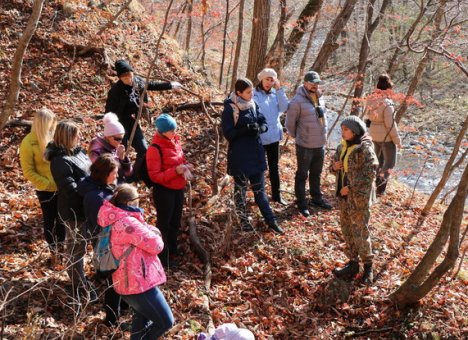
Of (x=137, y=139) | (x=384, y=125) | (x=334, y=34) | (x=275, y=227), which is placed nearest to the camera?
(x=275, y=227)

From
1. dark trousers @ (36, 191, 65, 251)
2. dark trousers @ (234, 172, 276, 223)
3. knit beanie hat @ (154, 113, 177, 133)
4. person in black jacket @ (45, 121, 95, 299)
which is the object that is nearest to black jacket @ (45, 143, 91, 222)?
person in black jacket @ (45, 121, 95, 299)

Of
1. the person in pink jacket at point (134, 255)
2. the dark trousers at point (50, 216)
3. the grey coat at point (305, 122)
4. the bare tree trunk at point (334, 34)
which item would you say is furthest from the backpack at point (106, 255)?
the bare tree trunk at point (334, 34)

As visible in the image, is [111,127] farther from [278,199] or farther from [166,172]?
[278,199]

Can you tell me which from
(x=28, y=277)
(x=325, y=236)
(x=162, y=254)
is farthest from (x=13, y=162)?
(x=325, y=236)

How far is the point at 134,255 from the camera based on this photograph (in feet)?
11.6

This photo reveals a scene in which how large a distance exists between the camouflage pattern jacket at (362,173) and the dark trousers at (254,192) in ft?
3.95

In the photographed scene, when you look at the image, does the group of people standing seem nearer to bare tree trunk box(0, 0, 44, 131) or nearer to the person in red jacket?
the person in red jacket

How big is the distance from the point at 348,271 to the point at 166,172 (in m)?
2.44

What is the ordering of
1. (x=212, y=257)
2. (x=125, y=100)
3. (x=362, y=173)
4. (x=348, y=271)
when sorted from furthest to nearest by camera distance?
(x=125, y=100) < (x=212, y=257) < (x=348, y=271) < (x=362, y=173)

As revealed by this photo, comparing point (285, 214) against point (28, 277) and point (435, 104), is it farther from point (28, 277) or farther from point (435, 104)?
point (435, 104)

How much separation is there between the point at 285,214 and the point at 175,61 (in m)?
5.42

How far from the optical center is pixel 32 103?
759 cm

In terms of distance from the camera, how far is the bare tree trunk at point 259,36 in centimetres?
802

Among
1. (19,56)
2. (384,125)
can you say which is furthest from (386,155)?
(19,56)
